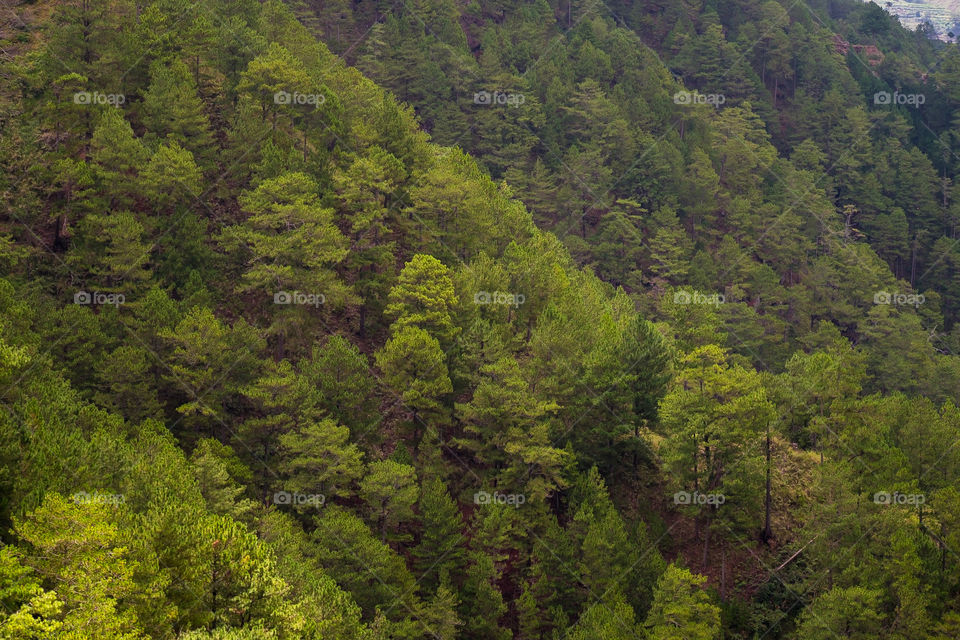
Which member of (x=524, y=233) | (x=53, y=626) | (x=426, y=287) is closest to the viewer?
(x=53, y=626)

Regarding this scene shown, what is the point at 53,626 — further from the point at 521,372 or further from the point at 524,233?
the point at 524,233

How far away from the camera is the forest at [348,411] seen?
81.6 ft

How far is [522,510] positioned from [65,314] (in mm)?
24082

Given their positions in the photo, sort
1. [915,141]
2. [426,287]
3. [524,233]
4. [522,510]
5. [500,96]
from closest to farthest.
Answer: [522,510] < [426,287] < [524,233] < [500,96] < [915,141]

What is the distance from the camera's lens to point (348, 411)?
40312 mm

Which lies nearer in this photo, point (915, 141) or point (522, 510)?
point (522, 510)

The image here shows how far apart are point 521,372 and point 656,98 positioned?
219ft

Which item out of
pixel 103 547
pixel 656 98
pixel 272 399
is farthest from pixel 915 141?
pixel 103 547

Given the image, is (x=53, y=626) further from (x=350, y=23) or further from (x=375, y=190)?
(x=350, y=23)

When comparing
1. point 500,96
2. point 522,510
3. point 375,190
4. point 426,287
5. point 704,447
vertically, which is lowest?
point 522,510

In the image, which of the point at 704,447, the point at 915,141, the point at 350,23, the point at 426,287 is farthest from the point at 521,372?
the point at 915,141

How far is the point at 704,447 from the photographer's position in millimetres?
44188

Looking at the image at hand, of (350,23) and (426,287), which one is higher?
(350,23)

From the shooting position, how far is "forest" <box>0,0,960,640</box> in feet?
81.6
